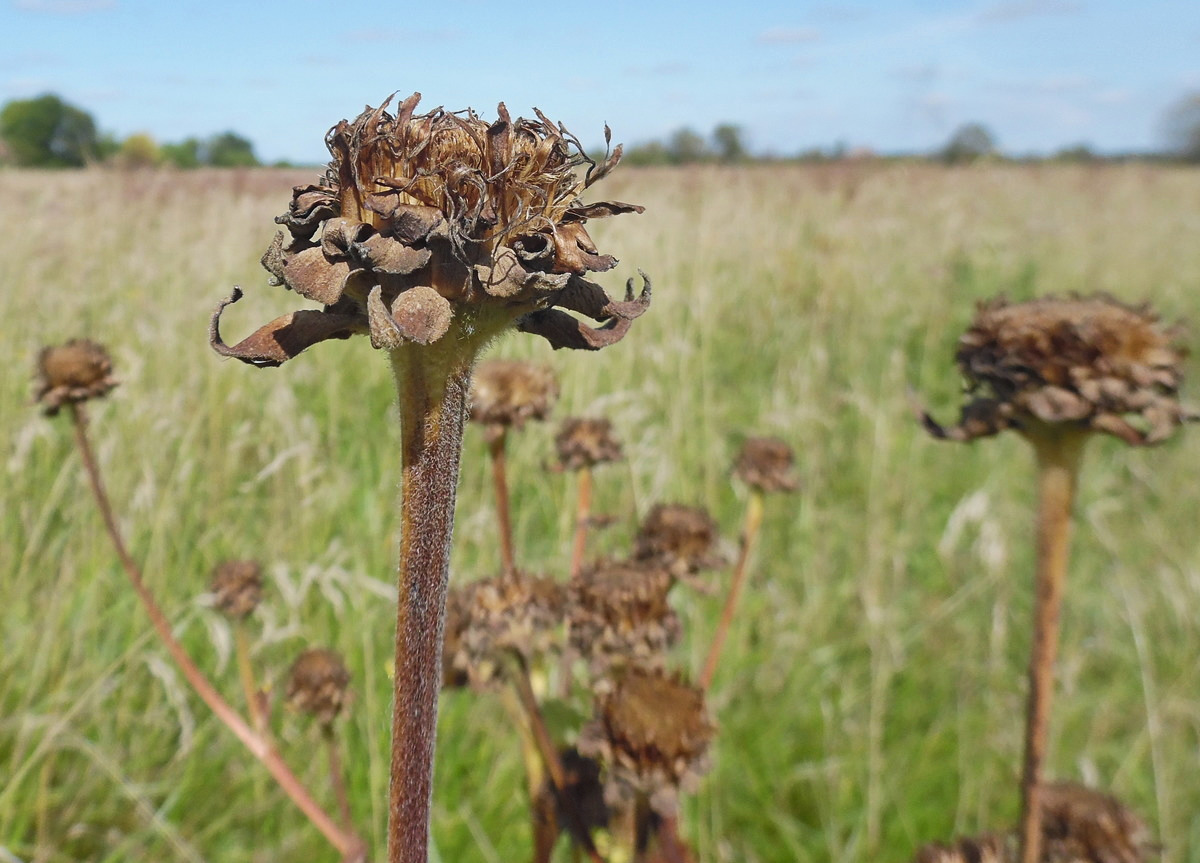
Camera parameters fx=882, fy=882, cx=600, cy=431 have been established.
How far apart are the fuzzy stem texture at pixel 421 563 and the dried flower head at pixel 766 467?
55.8 inches

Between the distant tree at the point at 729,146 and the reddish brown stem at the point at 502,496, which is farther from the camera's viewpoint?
the distant tree at the point at 729,146

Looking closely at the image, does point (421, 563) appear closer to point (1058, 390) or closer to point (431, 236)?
point (431, 236)

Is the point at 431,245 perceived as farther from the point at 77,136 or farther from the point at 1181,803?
the point at 77,136

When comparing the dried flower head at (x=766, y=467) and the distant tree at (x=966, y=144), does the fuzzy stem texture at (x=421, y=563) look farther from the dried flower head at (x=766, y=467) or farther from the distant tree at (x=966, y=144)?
the distant tree at (x=966, y=144)

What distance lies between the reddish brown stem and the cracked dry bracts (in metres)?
0.74

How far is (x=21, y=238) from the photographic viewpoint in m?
4.85

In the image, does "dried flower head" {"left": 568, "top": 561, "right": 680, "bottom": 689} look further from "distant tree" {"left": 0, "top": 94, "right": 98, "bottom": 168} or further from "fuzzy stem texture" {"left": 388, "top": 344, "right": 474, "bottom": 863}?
"distant tree" {"left": 0, "top": 94, "right": 98, "bottom": 168}

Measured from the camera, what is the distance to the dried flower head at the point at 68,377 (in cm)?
166

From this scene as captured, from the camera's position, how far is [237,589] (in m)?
1.70

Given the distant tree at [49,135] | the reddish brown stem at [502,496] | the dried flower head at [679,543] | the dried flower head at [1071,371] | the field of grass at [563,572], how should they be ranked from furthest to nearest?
the distant tree at [49,135] → the field of grass at [563,572] → the dried flower head at [679,543] → the reddish brown stem at [502,496] → the dried flower head at [1071,371]

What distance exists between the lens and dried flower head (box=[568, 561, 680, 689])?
1.35 m

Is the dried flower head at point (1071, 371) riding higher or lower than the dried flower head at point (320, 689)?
higher

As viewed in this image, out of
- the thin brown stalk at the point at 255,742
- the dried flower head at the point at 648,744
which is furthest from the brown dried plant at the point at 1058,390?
the thin brown stalk at the point at 255,742

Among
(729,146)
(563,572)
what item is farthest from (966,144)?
(563,572)
